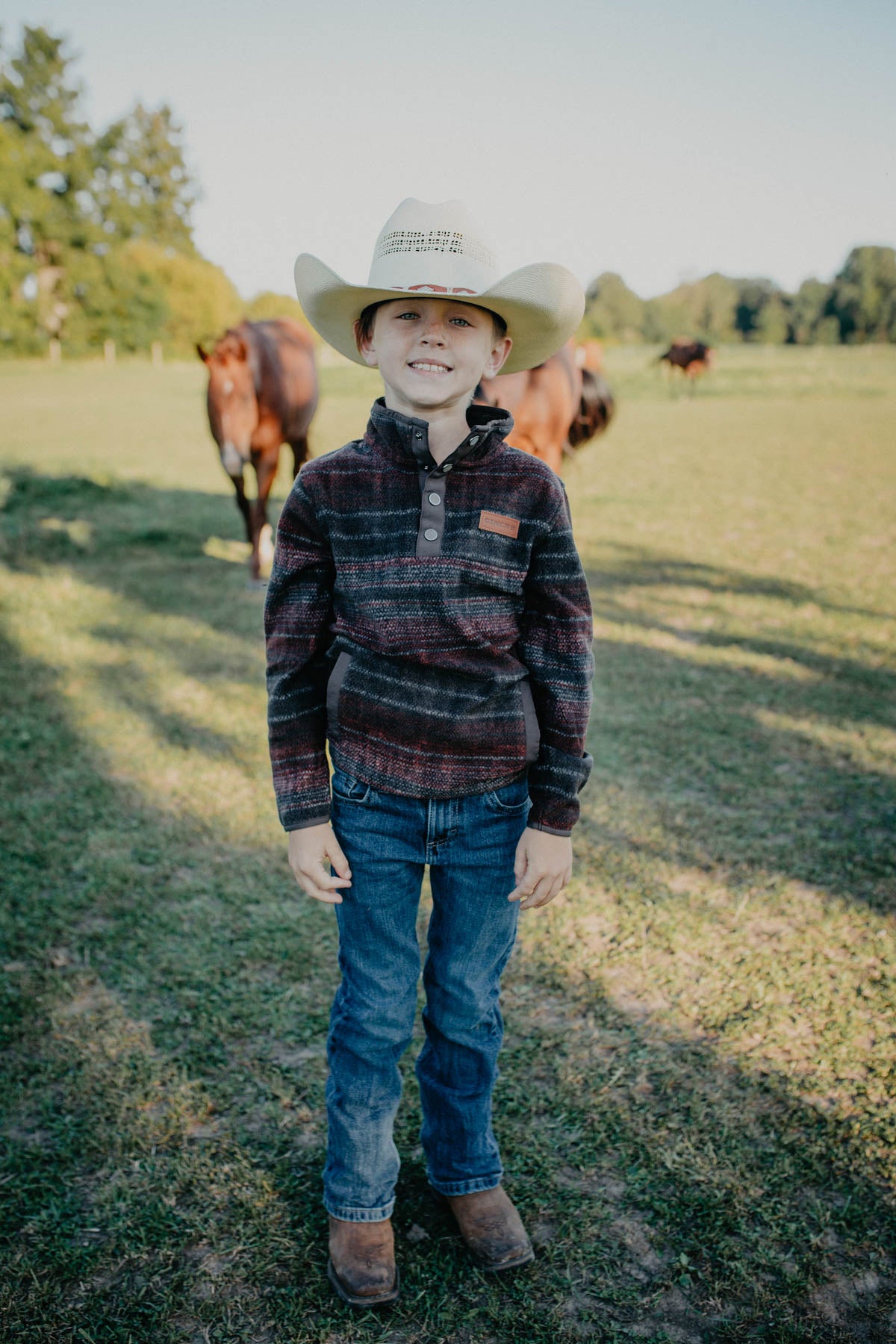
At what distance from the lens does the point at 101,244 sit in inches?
2066

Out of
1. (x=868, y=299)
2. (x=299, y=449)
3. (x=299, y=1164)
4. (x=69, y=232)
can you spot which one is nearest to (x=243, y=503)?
(x=299, y=449)

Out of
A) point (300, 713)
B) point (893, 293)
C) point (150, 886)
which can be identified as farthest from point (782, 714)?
point (893, 293)

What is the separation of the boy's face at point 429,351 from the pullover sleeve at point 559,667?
27 centimetres

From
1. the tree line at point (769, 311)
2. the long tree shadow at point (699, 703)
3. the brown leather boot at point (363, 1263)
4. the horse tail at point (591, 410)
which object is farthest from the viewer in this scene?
the tree line at point (769, 311)

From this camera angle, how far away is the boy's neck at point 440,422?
1.50 m

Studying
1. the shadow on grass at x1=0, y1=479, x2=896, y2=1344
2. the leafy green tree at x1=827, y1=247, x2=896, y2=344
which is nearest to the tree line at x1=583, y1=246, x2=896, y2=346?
the leafy green tree at x1=827, y1=247, x2=896, y2=344

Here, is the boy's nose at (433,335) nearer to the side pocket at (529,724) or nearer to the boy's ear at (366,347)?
the boy's ear at (366,347)

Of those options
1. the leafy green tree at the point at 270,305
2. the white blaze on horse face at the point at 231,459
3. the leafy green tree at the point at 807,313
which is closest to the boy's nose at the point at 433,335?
the white blaze on horse face at the point at 231,459

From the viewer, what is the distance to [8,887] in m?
3.01

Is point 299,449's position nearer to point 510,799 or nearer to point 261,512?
point 261,512

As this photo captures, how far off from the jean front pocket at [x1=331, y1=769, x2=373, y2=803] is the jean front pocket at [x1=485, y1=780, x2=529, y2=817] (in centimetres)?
22

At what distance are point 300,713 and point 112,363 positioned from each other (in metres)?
51.6

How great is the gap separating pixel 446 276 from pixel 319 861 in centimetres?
104

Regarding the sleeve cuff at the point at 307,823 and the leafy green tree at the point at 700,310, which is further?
the leafy green tree at the point at 700,310
